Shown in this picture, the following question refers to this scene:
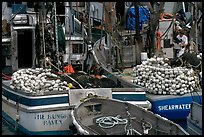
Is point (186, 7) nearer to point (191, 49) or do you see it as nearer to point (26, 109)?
point (191, 49)

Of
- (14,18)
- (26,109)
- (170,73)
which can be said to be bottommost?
(26,109)

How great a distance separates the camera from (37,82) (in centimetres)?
1021

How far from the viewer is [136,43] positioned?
13.4 m

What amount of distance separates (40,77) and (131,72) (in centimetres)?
296

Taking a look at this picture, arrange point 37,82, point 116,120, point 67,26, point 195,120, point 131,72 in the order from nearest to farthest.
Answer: point 195,120 → point 116,120 → point 37,82 → point 131,72 → point 67,26

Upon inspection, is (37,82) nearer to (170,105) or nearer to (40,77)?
(40,77)

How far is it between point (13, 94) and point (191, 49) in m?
4.92

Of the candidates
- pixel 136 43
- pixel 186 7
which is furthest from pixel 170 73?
pixel 186 7

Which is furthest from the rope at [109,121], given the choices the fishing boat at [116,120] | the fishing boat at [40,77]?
the fishing boat at [40,77]

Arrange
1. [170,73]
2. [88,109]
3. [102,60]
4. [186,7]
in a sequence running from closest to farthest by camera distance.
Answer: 1. [88,109]
2. [170,73]
3. [102,60]
4. [186,7]

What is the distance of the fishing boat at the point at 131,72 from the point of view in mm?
10469

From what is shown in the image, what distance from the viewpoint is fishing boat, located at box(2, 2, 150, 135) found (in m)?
9.60

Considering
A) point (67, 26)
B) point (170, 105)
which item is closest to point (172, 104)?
point (170, 105)

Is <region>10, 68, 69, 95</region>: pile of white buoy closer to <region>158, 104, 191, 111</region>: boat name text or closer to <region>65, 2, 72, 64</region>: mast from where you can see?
<region>158, 104, 191, 111</region>: boat name text
